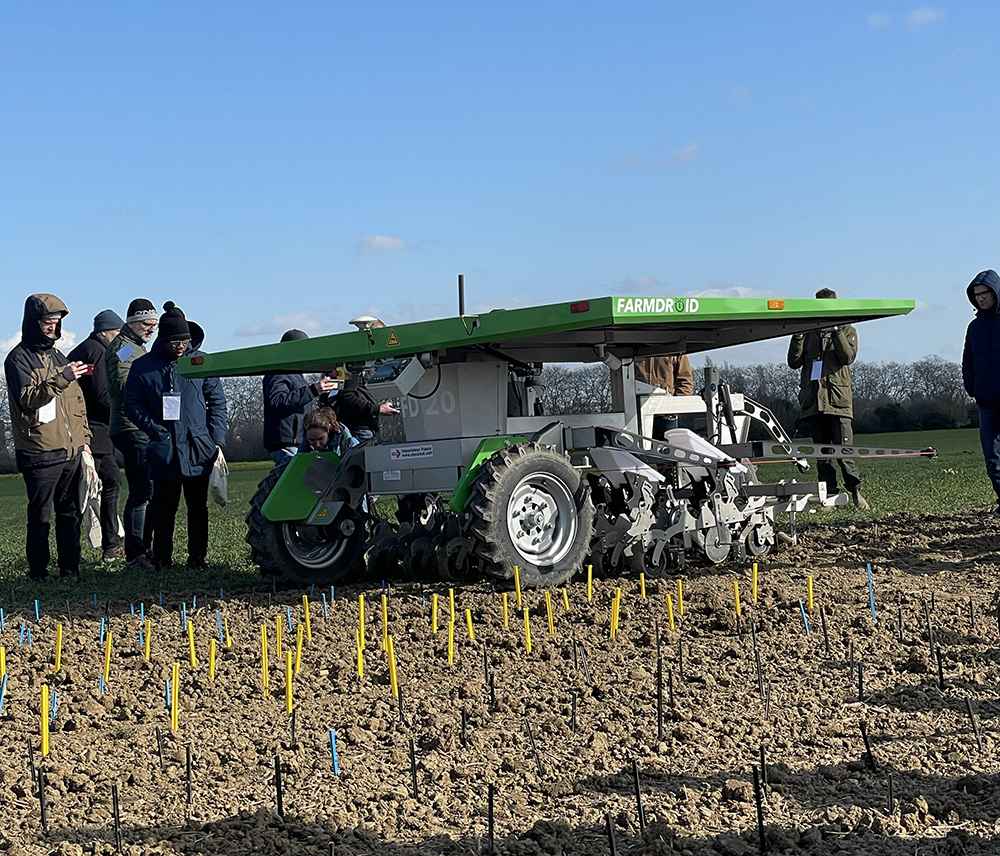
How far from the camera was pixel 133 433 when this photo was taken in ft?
33.7

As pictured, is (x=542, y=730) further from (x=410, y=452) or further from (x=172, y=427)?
(x=172, y=427)

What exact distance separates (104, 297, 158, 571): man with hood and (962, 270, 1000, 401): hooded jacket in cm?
646

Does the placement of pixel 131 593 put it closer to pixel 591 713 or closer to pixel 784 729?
pixel 591 713

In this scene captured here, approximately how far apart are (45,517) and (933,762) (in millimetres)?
6960

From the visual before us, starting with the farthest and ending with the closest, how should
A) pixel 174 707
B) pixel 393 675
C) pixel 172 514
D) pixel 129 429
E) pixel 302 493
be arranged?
pixel 129 429 < pixel 172 514 < pixel 302 493 < pixel 393 675 < pixel 174 707

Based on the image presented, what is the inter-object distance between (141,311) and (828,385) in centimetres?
648

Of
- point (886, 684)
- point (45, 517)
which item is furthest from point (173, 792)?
point (45, 517)

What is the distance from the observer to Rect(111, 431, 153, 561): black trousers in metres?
9.87

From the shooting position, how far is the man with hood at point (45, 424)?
8.91m

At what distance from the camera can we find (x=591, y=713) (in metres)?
4.72

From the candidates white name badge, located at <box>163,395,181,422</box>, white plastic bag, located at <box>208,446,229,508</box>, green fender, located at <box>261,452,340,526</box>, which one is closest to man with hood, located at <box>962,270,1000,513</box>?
green fender, located at <box>261,452,340,526</box>

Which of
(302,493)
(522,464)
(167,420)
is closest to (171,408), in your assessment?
(167,420)

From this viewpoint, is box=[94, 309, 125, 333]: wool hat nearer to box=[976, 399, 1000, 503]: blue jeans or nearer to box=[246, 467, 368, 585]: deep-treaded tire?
box=[246, 467, 368, 585]: deep-treaded tire

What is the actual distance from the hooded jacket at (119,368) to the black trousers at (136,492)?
0.08m
